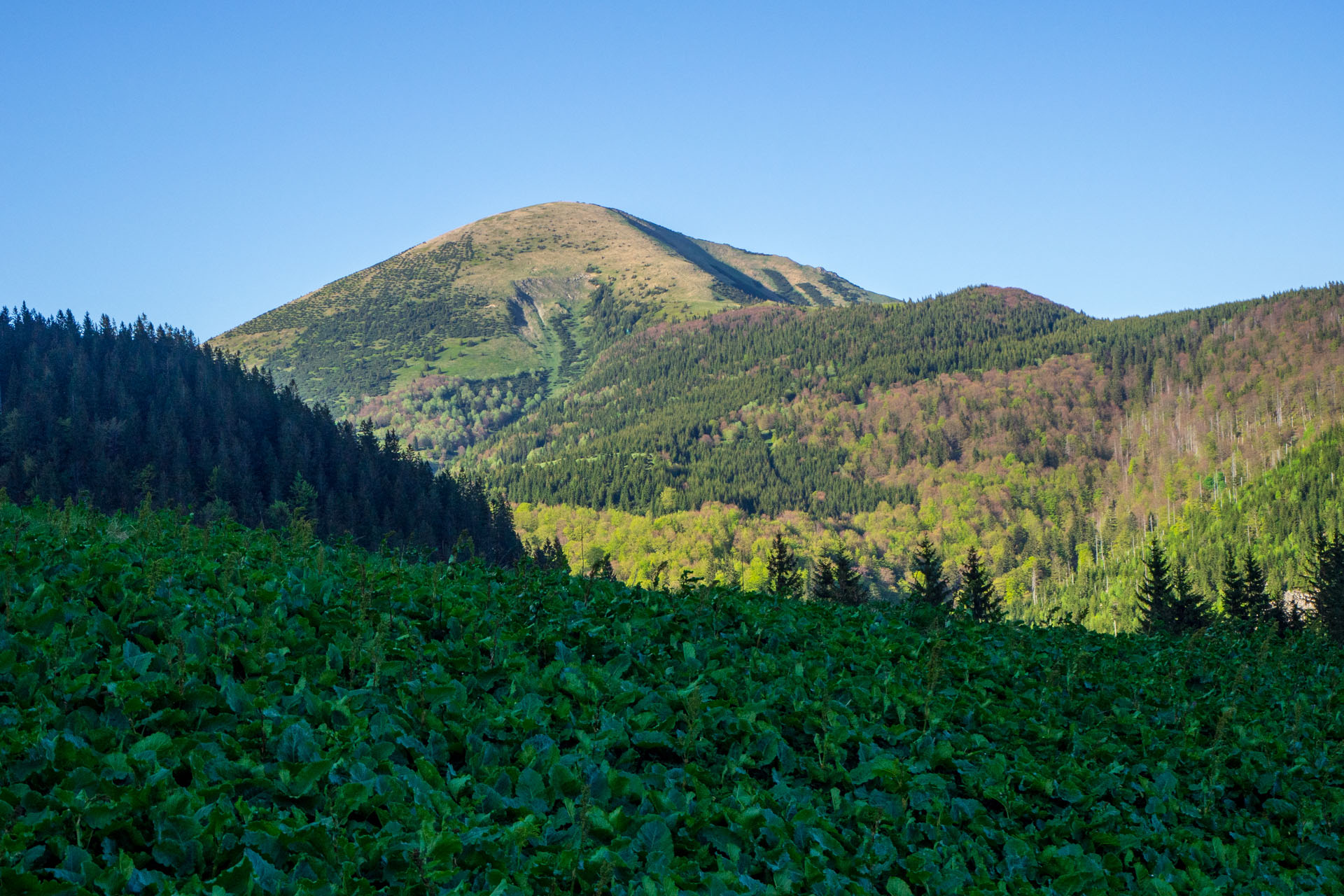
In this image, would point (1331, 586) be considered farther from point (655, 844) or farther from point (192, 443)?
point (192, 443)

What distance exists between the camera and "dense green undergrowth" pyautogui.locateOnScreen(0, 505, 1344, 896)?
16.3 feet

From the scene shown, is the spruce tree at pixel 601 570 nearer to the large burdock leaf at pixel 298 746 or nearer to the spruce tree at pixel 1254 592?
the large burdock leaf at pixel 298 746

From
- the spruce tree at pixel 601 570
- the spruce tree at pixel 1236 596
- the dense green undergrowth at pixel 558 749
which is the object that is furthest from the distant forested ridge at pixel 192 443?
the dense green undergrowth at pixel 558 749

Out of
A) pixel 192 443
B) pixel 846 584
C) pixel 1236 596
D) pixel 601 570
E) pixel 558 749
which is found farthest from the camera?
pixel 192 443

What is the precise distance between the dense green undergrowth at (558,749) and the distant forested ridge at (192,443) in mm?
73764

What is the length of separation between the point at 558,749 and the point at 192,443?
11909cm

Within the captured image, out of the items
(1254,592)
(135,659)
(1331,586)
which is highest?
(135,659)

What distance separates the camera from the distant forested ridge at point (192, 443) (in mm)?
89062

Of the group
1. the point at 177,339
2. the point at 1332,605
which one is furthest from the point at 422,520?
the point at 1332,605

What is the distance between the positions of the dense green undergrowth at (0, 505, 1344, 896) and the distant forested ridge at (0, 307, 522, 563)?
242ft

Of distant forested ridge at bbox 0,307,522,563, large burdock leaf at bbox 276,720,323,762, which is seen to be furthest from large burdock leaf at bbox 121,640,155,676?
distant forested ridge at bbox 0,307,522,563

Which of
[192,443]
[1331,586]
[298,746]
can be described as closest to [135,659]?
[298,746]

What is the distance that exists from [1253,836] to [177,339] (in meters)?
167

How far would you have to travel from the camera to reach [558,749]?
666 centimetres
